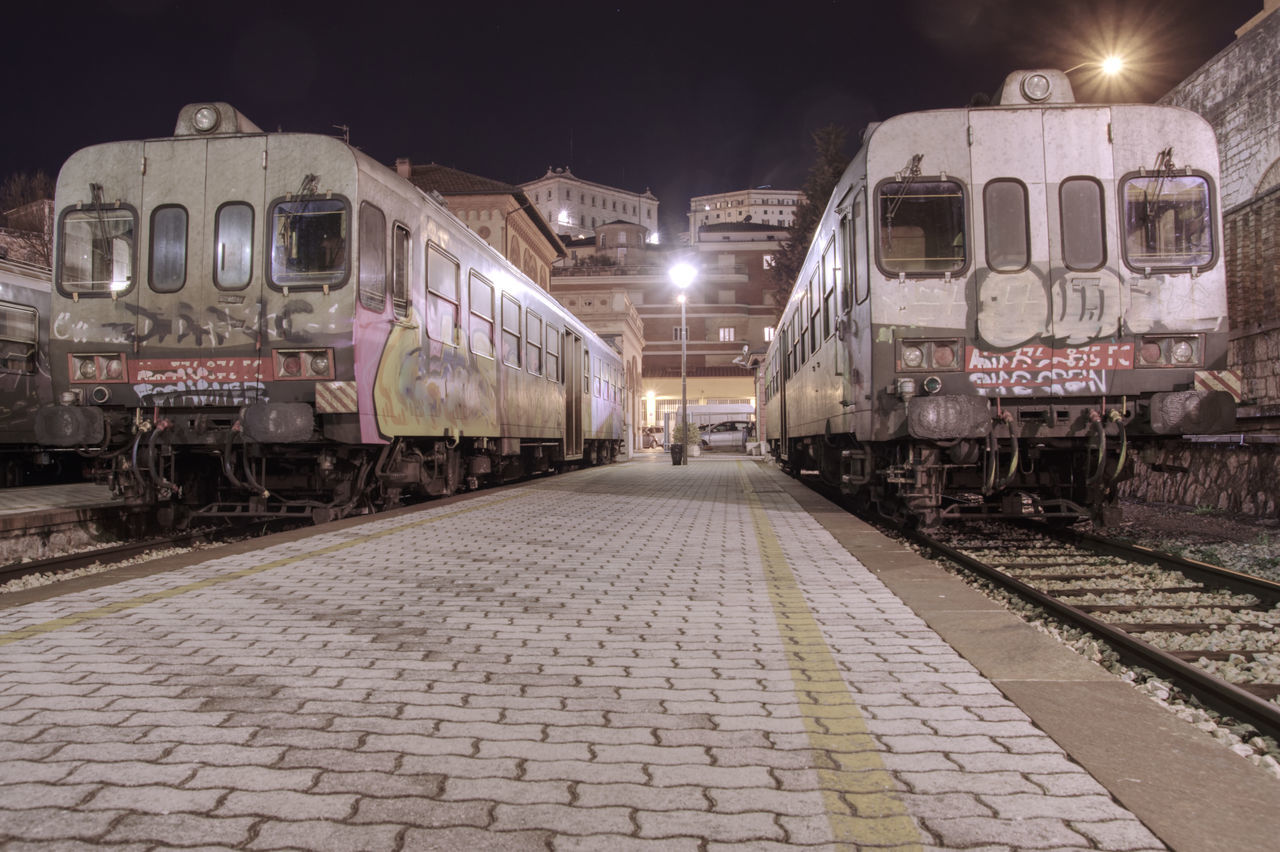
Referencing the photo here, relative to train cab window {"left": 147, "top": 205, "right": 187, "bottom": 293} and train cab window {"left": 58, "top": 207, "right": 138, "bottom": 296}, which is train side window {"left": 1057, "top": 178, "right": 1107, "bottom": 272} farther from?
train cab window {"left": 58, "top": 207, "right": 138, "bottom": 296}

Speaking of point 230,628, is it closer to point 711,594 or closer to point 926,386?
point 711,594

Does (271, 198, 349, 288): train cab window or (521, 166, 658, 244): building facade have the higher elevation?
(521, 166, 658, 244): building facade

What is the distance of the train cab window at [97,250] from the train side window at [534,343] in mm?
6803

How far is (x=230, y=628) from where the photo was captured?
3883mm

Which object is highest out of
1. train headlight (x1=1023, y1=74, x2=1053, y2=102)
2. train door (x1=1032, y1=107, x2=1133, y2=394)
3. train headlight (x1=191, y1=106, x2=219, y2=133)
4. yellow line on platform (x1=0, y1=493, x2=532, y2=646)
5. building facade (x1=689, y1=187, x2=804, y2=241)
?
building facade (x1=689, y1=187, x2=804, y2=241)

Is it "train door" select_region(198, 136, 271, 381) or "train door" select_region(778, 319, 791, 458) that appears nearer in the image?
"train door" select_region(198, 136, 271, 381)

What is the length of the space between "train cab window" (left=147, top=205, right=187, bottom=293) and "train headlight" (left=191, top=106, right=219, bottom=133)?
83 centimetres

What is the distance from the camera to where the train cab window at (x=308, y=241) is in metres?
7.98

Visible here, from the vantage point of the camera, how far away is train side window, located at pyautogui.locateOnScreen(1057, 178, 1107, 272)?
23.6ft

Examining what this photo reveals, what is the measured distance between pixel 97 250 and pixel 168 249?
2.37 feet

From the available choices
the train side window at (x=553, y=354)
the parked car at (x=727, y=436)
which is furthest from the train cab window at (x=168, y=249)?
the parked car at (x=727, y=436)

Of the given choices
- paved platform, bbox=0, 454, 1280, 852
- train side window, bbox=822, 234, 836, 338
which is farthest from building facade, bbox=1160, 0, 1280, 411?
paved platform, bbox=0, 454, 1280, 852

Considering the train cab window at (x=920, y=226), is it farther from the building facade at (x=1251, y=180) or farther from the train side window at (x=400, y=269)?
the building facade at (x=1251, y=180)

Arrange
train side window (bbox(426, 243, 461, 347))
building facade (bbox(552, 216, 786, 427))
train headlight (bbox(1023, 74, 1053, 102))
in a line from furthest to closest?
building facade (bbox(552, 216, 786, 427))
train side window (bbox(426, 243, 461, 347))
train headlight (bbox(1023, 74, 1053, 102))
